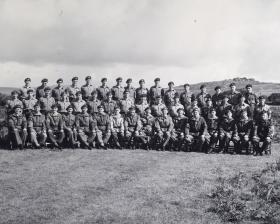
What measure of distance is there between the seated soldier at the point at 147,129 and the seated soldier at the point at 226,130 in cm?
220

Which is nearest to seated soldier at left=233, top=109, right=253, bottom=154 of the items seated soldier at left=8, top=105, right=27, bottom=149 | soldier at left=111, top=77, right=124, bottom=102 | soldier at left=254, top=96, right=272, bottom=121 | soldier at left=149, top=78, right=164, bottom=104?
soldier at left=254, top=96, right=272, bottom=121

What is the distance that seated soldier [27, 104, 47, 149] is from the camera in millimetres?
Answer: 12531

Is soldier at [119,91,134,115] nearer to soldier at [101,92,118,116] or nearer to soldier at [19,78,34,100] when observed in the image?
soldier at [101,92,118,116]

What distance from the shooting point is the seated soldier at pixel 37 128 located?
12.5 meters

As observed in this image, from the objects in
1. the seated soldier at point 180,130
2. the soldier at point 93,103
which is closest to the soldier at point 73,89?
the soldier at point 93,103

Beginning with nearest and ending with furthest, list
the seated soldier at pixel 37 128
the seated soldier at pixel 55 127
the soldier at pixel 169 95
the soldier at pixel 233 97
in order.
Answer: the seated soldier at pixel 37 128, the seated soldier at pixel 55 127, the soldier at pixel 233 97, the soldier at pixel 169 95

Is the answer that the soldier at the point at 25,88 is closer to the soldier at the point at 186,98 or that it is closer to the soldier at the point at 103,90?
the soldier at the point at 103,90

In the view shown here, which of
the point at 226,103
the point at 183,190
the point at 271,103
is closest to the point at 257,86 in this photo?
the point at 271,103

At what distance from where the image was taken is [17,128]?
41.2 feet

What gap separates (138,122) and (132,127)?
0.87 feet

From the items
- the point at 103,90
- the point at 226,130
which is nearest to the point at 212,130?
the point at 226,130

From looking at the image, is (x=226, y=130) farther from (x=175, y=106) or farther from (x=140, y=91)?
(x=140, y=91)

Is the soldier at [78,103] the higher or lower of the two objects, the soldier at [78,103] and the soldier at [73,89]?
the lower

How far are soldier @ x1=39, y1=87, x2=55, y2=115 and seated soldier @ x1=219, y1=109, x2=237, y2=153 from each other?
5.59 metres
